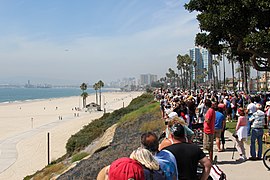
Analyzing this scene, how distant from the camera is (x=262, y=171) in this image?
831 cm

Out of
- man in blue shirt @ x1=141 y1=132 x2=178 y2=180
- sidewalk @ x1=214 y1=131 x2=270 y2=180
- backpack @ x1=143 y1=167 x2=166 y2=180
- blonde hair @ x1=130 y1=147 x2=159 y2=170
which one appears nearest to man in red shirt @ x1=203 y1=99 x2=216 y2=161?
sidewalk @ x1=214 y1=131 x2=270 y2=180

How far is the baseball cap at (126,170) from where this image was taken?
320cm

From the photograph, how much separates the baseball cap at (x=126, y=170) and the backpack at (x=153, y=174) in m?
0.15

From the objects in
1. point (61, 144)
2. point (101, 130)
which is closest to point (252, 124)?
point (101, 130)

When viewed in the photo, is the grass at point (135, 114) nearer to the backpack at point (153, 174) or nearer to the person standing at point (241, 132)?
the person standing at point (241, 132)

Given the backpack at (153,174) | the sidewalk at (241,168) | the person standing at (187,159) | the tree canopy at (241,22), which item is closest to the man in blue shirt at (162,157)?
the backpack at (153,174)

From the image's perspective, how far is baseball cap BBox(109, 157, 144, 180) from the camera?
Answer: 10.5ft

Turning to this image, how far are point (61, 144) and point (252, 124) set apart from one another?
23.7 meters

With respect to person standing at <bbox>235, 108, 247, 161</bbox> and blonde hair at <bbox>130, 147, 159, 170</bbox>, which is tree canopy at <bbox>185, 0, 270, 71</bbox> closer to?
person standing at <bbox>235, 108, 247, 161</bbox>

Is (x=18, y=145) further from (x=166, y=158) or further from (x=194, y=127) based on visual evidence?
(x=166, y=158)

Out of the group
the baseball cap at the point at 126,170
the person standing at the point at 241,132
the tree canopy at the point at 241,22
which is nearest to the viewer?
the baseball cap at the point at 126,170

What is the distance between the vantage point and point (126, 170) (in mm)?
3211

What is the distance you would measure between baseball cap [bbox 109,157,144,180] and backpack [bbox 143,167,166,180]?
0.50 ft

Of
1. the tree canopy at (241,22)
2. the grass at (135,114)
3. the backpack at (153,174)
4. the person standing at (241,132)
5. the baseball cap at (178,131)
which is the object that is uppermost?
the tree canopy at (241,22)
